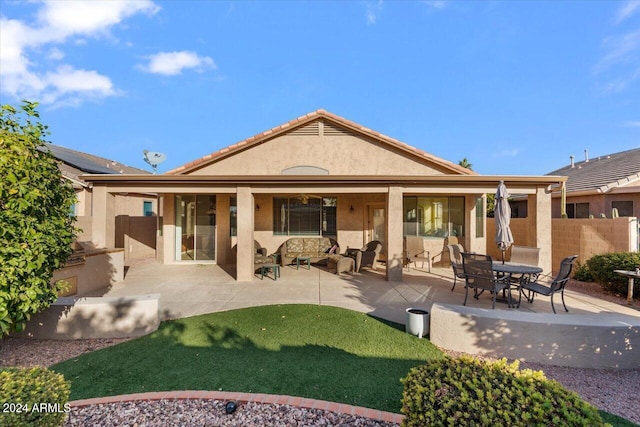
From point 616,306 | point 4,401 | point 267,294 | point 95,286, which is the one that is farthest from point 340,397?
point 95,286

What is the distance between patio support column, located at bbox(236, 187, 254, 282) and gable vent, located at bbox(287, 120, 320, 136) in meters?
3.95

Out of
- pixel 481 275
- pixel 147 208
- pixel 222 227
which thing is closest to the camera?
pixel 481 275

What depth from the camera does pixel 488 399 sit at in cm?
194

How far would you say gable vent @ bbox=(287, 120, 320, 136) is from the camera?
1212 centimetres

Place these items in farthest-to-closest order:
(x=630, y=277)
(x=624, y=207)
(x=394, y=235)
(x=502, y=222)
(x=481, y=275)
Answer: (x=624, y=207)
(x=394, y=235)
(x=502, y=222)
(x=630, y=277)
(x=481, y=275)

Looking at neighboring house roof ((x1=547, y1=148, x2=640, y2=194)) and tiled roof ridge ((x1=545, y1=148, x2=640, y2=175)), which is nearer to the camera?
neighboring house roof ((x1=547, y1=148, x2=640, y2=194))

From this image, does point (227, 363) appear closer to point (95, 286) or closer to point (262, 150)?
point (95, 286)

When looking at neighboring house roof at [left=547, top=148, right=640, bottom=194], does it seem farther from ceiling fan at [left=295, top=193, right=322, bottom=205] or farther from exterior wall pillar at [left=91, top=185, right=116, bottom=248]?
exterior wall pillar at [left=91, top=185, right=116, bottom=248]

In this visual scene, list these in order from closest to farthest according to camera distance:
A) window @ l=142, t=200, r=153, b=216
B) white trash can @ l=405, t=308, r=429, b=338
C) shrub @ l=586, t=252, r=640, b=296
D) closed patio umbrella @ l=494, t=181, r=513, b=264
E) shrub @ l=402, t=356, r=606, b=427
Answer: shrub @ l=402, t=356, r=606, b=427
white trash can @ l=405, t=308, r=429, b=338
closed patio umbrella @ l=494, t=181, r=513, b=264
shrub @ l=586, t=252, r=640, b=296
window @ l=142, t=200, r=153, b=216

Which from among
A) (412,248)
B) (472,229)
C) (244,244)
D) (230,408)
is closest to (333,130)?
(412,248)

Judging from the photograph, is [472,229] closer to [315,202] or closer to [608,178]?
[315,202]

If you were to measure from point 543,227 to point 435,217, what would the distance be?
3.93 metres

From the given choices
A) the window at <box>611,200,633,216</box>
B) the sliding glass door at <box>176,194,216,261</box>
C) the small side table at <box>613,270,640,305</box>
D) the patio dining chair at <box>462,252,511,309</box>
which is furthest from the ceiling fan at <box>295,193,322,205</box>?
the window at <box>611,200,633,216</box>

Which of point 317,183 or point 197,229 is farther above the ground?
point 317,183
